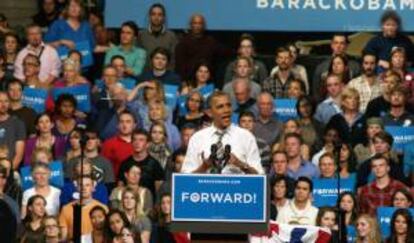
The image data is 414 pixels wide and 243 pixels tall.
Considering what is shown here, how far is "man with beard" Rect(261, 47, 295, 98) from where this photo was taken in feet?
63.6

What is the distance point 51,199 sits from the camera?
57.1 ft

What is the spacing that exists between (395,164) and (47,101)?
426 cm

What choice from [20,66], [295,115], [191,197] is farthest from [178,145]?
[191,197]

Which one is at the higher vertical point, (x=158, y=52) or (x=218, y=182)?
(x=158, y=52)

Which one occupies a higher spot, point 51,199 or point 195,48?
point 195,48

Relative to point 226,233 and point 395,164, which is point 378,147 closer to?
point 395,164

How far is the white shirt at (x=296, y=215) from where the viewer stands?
659 inches

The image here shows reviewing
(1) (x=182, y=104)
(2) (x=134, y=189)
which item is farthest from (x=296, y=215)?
(1) (x=182, y=104)

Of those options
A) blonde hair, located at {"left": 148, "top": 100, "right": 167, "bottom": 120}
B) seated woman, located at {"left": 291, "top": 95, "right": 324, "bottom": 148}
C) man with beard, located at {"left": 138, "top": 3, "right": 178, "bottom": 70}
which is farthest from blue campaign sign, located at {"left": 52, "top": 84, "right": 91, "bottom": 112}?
seated woman, located at {"left": 291, "top": 95, "right": 324, "bottom": 148}

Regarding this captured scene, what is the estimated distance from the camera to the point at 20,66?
66.4 feet

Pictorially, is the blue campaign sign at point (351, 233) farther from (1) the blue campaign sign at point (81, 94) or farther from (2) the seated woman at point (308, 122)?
(1) the blue campaign sign at point (81, 94)

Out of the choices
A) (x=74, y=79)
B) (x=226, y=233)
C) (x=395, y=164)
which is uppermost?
(x=74, y=79)

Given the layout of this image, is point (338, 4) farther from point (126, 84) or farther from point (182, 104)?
point (126, 84)

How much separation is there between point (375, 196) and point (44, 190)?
135 inches
